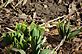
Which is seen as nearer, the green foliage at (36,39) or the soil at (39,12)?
the green foliage at (36,39)

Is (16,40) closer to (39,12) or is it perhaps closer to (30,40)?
(30,40)

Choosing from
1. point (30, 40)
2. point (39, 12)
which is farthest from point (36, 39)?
point (39, 12)

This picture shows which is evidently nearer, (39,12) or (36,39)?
(36,39)

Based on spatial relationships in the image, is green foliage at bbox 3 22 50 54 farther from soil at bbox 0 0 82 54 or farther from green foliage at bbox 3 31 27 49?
soil at bbox 0 0 82 54

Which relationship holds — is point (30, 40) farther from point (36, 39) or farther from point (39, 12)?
point (39, 12)

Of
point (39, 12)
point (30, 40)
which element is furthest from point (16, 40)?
point (39, 12)

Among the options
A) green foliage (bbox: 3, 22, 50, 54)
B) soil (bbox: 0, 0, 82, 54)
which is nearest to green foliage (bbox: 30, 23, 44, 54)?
green foliage (bbox: 3, 22, 50, 54)

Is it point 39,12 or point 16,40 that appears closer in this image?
point 16,40

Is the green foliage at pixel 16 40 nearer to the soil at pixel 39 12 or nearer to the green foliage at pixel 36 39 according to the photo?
the green foliage at pixel 36 39

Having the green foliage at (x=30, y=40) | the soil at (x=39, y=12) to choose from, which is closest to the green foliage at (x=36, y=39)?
the green foliage at (x=30, y=40)

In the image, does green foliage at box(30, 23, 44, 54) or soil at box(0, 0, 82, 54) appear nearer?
green foliage at box(30, 23, 44, 54)

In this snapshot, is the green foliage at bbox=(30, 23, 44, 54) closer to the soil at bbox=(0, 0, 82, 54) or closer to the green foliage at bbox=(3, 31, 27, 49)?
the green foliage at bbox=(3, 31, 27, 49)
